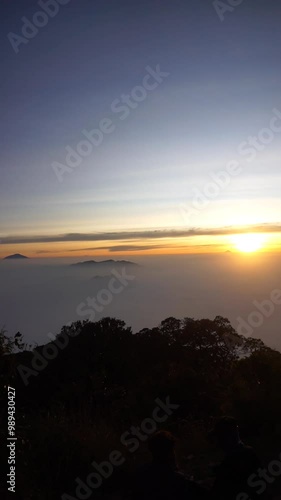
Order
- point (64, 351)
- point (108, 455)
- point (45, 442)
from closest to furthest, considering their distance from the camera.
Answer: point (45, 442)
point (108, 455)
point (64, 351)

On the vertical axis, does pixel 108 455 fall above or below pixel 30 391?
below

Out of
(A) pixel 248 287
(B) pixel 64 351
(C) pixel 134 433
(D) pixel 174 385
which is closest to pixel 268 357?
(D) pixel 174 385

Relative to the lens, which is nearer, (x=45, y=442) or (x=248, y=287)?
(x=45, y=442)

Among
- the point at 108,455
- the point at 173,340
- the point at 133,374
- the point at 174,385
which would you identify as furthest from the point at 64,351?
the point at 108,455

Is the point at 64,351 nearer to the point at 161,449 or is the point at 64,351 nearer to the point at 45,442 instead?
the point at 45,442

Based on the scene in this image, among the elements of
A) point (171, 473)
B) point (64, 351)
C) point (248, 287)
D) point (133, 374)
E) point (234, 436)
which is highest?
point (248, 287)

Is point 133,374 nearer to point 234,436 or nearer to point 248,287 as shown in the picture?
point 234,436

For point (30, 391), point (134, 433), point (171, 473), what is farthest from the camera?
point (30, 391)
